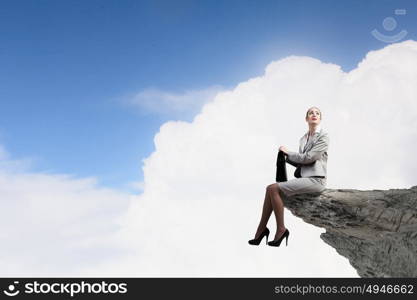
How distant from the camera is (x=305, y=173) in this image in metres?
10.2

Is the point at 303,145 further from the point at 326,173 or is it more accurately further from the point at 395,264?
the point at 395,264

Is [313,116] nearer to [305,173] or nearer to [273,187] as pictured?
[305,173]

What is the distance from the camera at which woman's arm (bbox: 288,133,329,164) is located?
1004 cm

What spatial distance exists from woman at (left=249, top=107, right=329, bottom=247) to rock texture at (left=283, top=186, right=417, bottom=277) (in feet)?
1.82

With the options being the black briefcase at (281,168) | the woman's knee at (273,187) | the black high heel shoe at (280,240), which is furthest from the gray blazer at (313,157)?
the black high heel shoe at (280,240)

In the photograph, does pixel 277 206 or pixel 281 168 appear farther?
pixel 281 168

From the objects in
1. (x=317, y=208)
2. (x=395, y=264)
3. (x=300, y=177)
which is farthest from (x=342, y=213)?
(x=395, y=264)

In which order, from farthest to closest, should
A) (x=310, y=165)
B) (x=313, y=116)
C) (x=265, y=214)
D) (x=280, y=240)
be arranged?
(x=313, y=116) < (x=310, y=165) < (x=265, y=214) < (x=280, y=240)

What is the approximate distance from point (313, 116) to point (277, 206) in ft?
7.09

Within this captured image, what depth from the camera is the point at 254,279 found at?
9031mm

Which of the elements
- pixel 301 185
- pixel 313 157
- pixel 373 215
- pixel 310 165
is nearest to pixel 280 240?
pixel 301 185

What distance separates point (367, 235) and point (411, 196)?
1.58 metres

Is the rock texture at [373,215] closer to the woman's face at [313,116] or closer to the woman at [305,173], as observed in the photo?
the woman at [305,173]

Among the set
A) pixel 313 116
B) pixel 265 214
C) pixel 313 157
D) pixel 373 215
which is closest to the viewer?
pixel 265 214
